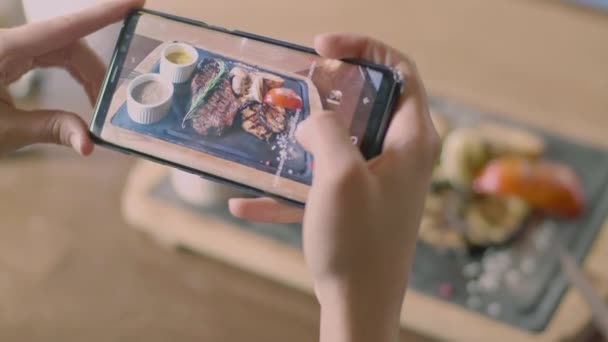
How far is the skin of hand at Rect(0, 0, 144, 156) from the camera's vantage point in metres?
0.36

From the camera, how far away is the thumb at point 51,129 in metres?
0.35

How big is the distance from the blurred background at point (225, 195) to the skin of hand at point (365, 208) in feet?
0.68

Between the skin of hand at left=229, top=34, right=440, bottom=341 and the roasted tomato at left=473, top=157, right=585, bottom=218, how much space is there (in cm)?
31

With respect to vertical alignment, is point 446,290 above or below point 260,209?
below

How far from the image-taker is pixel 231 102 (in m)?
0.34

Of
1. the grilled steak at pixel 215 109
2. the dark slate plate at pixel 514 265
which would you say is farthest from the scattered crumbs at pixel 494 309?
the grilled steak at pixel 215 109

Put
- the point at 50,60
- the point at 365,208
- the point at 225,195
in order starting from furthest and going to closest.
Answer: the point at 225,195
the point at 50,60
the point at 365,208

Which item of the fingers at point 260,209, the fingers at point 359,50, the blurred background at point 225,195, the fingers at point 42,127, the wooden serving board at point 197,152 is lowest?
the blurred background at point 225,195

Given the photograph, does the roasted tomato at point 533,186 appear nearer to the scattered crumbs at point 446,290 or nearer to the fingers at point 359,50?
the scattered crumbs at point 446,290

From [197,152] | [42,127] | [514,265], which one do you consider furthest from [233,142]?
[514,265]

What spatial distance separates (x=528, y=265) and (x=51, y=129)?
44 centimetres

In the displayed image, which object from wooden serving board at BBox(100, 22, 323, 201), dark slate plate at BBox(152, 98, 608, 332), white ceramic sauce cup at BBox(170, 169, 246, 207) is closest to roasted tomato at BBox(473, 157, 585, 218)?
dark slate plate at BBox(152, 98, 608, 332)

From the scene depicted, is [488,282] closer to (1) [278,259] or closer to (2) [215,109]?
(1) [278,259]

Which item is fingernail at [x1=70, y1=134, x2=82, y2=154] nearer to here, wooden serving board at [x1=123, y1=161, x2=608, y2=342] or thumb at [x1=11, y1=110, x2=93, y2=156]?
thumb at [x1=11, y1=110, x2=93, y2=156]
